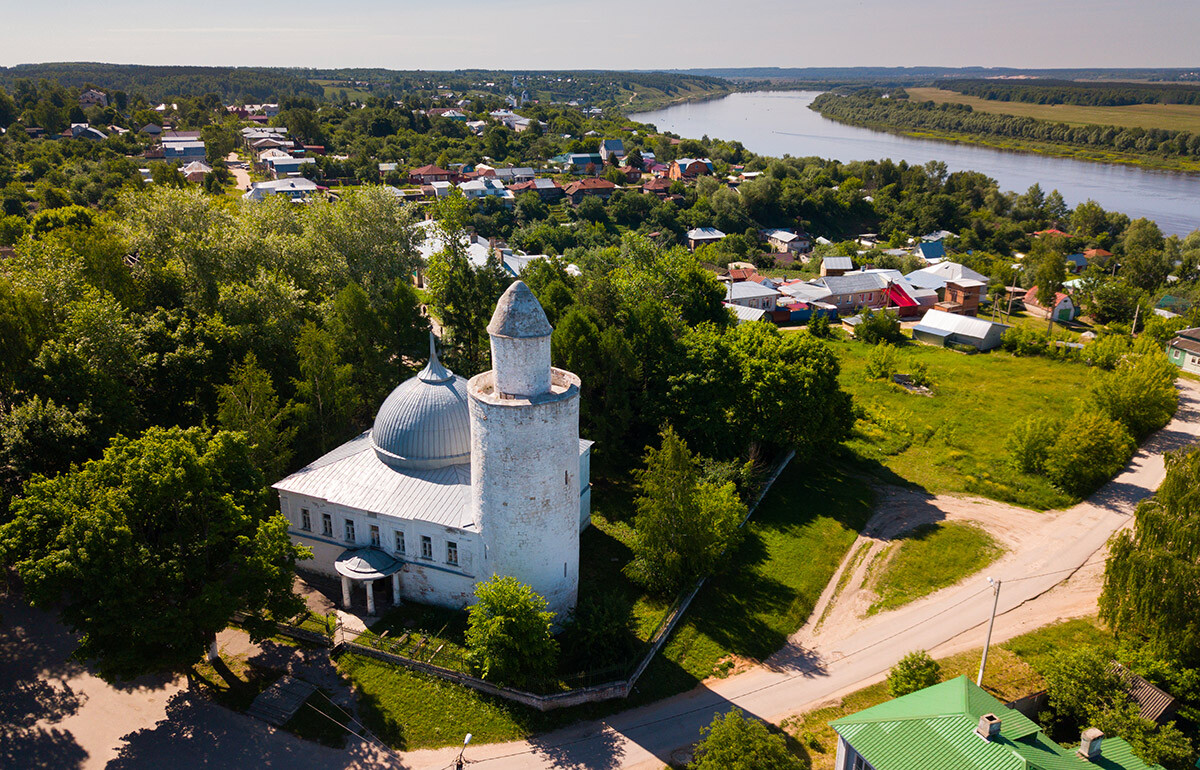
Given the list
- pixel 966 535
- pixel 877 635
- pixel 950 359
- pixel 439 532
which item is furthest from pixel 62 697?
pixel 950 359

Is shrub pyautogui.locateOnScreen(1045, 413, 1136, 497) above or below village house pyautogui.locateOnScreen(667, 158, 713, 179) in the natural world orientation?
below

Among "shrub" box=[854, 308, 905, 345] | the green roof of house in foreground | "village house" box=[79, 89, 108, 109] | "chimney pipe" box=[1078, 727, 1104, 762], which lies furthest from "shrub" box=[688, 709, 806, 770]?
"village house" box=[79, 89, 108, 109]

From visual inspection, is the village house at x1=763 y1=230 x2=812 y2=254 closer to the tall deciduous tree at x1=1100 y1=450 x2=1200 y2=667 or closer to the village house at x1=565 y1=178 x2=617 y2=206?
the village house at x1=565 y1=178 x2=617 y2=206

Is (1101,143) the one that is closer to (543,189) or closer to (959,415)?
(543,189)

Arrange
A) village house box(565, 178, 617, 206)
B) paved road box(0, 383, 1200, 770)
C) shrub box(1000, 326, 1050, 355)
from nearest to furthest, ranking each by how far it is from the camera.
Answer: paved road box(0, 383, 1200, 770) → shrub box(1000, 326, 1050, 355) → village house box(565, 178, 617, 206)

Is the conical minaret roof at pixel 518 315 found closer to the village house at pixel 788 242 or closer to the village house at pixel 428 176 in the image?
the village house at pixel 788 242

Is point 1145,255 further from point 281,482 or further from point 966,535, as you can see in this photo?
point 281,482
